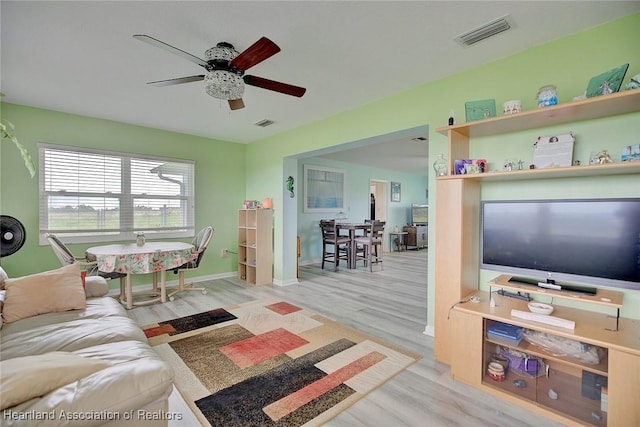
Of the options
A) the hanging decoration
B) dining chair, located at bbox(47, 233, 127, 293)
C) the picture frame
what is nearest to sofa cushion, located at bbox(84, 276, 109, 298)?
dining chair, located at bbox(47, 233, 127, 293)

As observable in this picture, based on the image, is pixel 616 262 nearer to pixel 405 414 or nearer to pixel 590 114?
pixel 590 114

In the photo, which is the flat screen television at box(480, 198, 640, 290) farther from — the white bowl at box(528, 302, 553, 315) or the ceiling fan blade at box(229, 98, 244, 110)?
the ceiling fan blade at box(229, 98, 244, 110)

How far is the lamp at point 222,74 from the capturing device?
2.10 meters

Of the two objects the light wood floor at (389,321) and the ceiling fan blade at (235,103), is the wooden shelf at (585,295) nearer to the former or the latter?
the light wood floor at (389,321)

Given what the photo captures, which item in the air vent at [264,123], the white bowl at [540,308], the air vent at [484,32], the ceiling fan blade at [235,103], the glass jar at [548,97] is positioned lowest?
the white bowl at [540,308]

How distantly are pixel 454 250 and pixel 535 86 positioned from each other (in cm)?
142

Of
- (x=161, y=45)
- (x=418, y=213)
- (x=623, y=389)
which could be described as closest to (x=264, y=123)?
(x=161, y=45)

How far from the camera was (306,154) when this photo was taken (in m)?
4.52

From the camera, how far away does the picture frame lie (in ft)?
5.40

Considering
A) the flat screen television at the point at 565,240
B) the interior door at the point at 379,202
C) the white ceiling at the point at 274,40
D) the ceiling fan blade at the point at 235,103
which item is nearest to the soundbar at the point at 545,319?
the flat screen television at the point at 565,240

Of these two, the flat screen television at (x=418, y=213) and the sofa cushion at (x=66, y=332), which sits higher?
the flat screen television at (x=418, y=213)

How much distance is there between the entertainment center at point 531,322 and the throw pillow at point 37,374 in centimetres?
218

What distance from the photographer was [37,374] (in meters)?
0.99

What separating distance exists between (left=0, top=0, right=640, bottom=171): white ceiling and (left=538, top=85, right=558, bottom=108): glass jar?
47 centimetres
